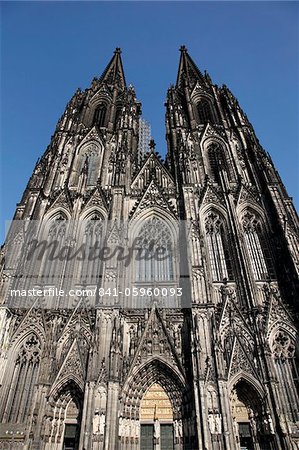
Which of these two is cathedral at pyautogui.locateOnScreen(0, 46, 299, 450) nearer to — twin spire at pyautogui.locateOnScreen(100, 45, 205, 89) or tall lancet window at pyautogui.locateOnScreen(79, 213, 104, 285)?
tall lancet window at pyautogui.locateOnScreen(79, 213, 104, 285)

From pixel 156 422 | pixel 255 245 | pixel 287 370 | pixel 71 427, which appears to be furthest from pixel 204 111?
pixel 71 427

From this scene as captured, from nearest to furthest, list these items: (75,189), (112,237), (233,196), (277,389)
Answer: (277,389) < (112,237) < (233,196) < (75,189)

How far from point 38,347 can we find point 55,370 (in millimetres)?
1654

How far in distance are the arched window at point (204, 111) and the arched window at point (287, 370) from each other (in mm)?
18982

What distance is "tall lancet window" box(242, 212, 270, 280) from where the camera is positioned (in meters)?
19.1

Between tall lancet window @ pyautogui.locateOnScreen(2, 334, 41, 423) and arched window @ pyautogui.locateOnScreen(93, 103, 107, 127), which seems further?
arched window @ pyautogui.locateOnScreen(93, 103, 107, 127)

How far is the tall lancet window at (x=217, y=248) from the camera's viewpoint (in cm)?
1936

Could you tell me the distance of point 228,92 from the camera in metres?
31.9

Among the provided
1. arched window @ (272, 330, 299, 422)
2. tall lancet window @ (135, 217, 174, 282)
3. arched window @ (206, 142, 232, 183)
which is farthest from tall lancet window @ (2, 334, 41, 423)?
arched window @ (206, 142, 232, 183)

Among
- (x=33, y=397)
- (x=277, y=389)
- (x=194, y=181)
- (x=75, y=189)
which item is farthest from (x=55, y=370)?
(x=194, y=181)

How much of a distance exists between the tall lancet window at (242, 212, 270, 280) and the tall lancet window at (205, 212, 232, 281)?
1370 millimetres

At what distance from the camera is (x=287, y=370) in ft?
51.8

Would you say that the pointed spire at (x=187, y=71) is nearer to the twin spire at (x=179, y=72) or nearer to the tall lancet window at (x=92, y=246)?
the twin spire at (x=179, y=72)

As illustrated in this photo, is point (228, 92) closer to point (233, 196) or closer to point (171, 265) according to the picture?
point (233, 196)
